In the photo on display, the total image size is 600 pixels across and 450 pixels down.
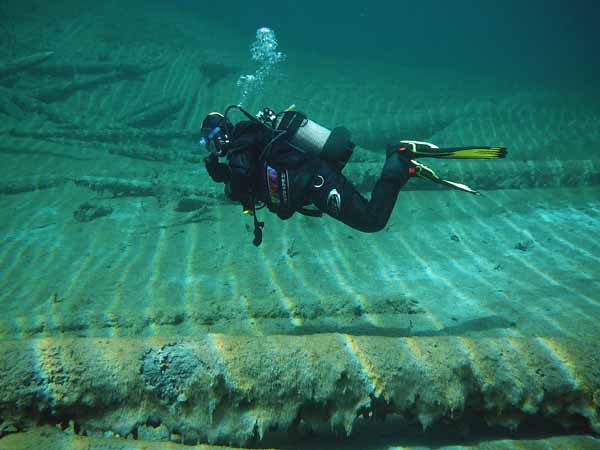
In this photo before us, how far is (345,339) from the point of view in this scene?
7.37 feet

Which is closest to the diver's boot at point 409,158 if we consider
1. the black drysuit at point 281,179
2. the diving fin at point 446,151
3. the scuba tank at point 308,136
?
the diving fin at point 446,151

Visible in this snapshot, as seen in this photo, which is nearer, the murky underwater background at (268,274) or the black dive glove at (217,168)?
the murky underwater background at (268,274)

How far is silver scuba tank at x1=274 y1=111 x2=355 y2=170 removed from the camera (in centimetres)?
363

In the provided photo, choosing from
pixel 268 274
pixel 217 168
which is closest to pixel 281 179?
pixel 217 168

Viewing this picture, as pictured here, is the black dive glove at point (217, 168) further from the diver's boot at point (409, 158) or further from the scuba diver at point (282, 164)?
the diver's boot at point (409, 158)

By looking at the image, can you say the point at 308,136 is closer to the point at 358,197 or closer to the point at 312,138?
the point at 312,138

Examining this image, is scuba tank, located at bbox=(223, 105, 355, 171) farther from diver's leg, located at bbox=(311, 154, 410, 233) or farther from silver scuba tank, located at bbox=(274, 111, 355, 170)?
diver's leg, located at bbox=(311, 154, 410, 233)

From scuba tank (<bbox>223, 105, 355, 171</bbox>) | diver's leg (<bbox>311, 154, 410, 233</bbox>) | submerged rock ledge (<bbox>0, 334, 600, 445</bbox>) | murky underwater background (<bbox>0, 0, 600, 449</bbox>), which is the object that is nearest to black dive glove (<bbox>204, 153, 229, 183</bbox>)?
scuba tank (<bbox>223, 105, 355, 171</bbox>)

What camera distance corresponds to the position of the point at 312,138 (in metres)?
3.68

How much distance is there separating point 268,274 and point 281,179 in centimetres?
173

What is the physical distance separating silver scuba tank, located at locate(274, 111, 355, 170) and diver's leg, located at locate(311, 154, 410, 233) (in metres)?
0.17

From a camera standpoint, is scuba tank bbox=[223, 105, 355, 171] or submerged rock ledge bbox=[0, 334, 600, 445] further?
scuba tank bbox=[223, 105, 355, 171]

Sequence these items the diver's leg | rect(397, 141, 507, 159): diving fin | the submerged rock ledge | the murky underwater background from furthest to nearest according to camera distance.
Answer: rect(397, 141, 507, 159): diving fin → the diver's leg → the murky underwater background → the submerged rock ledge

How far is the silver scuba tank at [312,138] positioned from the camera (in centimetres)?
363
